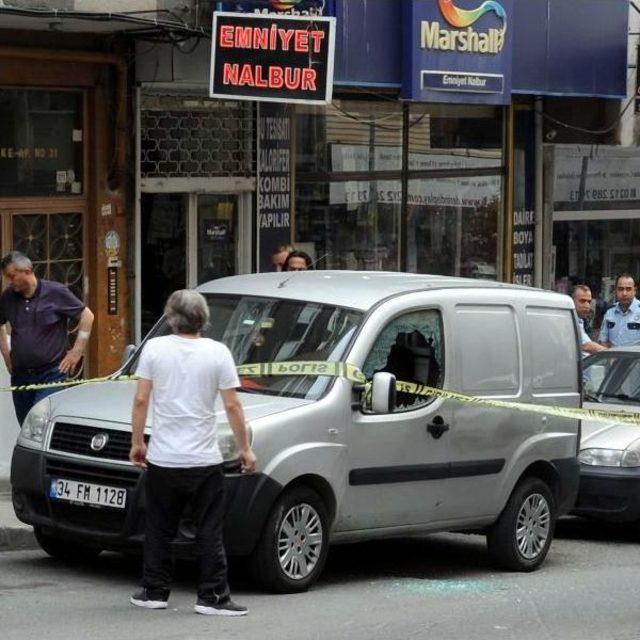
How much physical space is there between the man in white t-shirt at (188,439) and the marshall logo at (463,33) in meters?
8.95

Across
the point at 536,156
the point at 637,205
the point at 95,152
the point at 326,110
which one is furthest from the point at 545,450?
the point at 637,205

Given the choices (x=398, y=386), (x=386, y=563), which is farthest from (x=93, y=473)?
(x=386, y=563)

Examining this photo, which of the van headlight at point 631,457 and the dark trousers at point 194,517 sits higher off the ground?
the dark trousers at point 194,517

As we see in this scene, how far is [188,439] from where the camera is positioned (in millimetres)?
8148

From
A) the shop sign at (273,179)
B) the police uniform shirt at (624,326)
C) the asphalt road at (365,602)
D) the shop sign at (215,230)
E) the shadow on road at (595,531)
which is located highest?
the shop sign at (273,179)

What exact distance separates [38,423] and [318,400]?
5.43ft

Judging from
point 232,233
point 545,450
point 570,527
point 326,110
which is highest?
point 326,110

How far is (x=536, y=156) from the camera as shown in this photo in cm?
1959

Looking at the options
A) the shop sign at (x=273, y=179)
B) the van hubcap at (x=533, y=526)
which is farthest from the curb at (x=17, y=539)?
the shop sign at (x=273, y=179)

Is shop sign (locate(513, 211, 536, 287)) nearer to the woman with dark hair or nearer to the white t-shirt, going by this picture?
the woman with dark hair

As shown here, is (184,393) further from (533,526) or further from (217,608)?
(533,526)

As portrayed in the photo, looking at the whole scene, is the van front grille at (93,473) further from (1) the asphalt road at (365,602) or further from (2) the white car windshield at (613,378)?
(2) the white car windshield at (613,378)

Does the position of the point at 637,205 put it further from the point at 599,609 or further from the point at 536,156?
the point at 599,609

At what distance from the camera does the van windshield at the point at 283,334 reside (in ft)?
30.9
